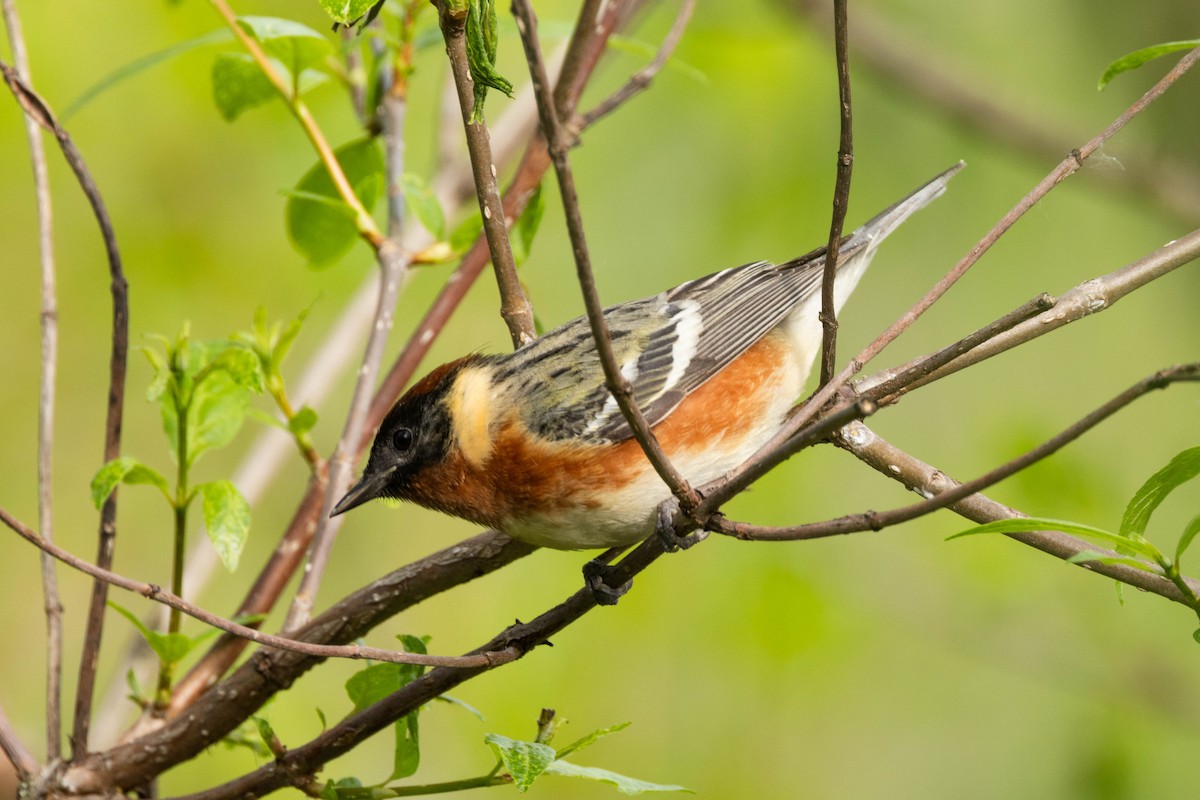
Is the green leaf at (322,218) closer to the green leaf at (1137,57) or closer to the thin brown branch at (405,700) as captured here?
the thin brown branch at (405,700)

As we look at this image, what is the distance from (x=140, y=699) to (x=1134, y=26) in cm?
627

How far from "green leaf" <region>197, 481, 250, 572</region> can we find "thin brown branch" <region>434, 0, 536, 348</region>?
869mm

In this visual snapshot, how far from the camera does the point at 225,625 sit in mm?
2139

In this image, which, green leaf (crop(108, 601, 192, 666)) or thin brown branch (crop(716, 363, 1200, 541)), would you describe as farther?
green leaf (crop(108, 601, 192, 666))

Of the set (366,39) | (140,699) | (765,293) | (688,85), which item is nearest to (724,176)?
(688,85)

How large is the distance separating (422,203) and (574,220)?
69.6 inches

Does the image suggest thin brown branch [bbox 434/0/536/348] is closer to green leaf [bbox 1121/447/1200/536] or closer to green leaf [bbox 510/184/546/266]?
green leaf [bbox 510/184/546/266]

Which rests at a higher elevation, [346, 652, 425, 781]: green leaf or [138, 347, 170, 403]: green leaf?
[138, 347, 170, 403]: green leaf

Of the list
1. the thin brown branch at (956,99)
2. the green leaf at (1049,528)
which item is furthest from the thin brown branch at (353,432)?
the thin brown branch at (956,99)

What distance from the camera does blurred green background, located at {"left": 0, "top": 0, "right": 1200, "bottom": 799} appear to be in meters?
5.64

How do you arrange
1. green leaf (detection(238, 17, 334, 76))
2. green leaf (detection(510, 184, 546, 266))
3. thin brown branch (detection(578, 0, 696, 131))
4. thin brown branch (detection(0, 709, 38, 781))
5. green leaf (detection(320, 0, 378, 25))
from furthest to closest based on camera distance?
1. thin brown branch (detection(578, 0, 696, 131))
2. green leaf (detection(510, 184, 546, 266))
3. green leaf (detection(238, 17, 334, 76))
4. thin brown branch (detection(0, 709, 38, 781))
5. green leaf (detection(320, 0, 378, 25))

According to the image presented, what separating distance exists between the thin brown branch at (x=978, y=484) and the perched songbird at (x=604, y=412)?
1.02 m

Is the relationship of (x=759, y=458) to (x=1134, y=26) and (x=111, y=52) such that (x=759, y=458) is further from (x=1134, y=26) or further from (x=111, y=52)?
(x=1134, y=26)

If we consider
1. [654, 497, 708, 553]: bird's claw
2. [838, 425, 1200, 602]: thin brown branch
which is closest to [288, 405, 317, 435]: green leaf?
[654, 497, 708, 553]: bird's claw
